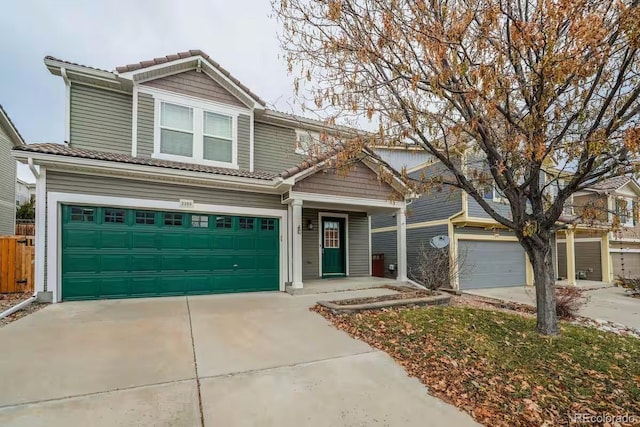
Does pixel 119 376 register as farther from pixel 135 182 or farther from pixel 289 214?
pixel 289 214

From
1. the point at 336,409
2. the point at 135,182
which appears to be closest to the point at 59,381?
the point at 336,409

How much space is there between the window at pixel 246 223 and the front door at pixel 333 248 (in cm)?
334

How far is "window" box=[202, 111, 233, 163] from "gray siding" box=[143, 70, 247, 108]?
Answer: 0.57 m

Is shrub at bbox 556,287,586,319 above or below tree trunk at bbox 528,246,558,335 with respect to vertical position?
below

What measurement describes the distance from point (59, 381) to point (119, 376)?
1.98ft

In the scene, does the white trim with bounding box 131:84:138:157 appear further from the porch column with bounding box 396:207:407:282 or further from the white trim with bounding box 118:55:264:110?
the porch column with bounding box 396:207:407:282

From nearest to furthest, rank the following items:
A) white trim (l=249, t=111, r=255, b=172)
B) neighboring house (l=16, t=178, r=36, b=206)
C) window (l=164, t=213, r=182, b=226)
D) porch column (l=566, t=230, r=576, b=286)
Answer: window (l=164, t=213, r=182, b=226), white trim (l=249, t=111, r=255, b=172), porch column (l=566, t=230, r=576, b=286), neighboring house (l=16, t=178, r=36, b=206)

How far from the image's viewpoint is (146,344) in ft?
15.8

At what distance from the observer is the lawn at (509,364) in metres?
3.46

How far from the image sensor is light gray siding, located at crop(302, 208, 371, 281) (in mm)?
11430

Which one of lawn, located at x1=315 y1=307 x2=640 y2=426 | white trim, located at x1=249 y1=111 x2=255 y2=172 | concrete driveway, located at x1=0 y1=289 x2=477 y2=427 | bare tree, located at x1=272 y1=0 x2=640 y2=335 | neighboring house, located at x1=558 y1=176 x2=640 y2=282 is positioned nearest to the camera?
concrete driveway, located at x1=0 y1=289 x2=477 y2=427

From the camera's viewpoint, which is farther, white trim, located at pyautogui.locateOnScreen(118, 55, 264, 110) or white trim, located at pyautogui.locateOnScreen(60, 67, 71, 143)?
white trim, located at pyautogui.locateOnScreen(118, 55, 264, 110)

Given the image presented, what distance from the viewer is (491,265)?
46.3ft

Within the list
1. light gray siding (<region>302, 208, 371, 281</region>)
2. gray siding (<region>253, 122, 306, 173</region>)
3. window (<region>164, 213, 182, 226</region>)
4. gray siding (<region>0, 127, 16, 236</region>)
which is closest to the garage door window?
window (<region>164, 213, 182, 226</region>)
